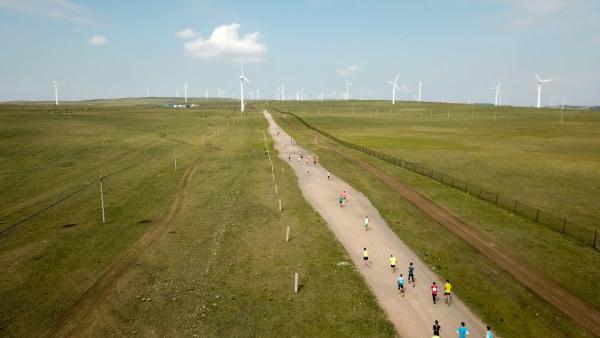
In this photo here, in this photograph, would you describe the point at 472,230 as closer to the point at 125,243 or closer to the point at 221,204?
the point at 221,204

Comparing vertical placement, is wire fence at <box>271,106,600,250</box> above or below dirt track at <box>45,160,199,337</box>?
above

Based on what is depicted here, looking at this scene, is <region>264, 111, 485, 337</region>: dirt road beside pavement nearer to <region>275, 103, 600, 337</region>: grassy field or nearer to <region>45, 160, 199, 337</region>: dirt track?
<region>275, 103, 600, 337</region>: grassy field

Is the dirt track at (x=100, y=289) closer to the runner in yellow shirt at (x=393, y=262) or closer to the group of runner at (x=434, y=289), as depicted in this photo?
the group of runner at (x=434, y=289)

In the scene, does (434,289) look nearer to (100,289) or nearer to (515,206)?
(100,289)

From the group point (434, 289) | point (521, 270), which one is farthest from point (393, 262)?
point (521, 270)

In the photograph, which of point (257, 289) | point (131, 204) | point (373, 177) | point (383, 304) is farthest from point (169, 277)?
point (373, 177)

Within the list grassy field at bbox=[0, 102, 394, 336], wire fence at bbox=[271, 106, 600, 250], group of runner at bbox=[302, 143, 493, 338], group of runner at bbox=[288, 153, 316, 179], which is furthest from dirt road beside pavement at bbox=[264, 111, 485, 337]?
group of runner at bbox=[288, 153, 316, 179]
